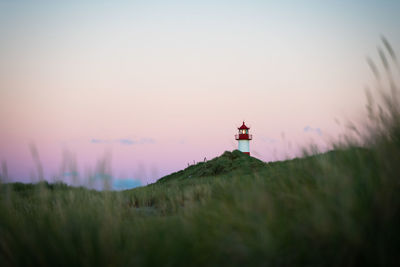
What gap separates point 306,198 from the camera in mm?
3020

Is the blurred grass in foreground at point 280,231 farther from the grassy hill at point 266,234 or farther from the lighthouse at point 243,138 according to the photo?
the lighthouse at point 243,138

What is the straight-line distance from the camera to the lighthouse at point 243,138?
25.6m

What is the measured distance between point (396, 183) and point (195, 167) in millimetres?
14394

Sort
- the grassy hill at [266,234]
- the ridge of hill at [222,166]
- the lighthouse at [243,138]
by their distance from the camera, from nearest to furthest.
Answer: the grassy hill at [266,234], the ridge of hill at [222,166], the lighthouse at [243,138]

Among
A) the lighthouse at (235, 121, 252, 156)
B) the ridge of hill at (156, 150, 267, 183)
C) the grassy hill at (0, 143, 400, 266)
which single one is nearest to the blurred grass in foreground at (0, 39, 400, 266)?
the grassy hill at (0, 143, 400, 266)

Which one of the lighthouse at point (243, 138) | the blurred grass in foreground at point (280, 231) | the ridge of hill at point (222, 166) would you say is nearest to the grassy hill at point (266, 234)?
the blurred grass in foreground at point (280, 231)

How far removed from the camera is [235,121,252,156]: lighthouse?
25.6 m

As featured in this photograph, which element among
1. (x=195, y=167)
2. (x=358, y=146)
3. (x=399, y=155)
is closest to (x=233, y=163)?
(x=195, y=167)

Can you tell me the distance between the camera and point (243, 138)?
25.7 metres

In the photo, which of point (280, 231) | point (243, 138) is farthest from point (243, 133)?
point (280, 231)

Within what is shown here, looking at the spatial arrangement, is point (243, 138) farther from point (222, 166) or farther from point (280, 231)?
point (280, 231)

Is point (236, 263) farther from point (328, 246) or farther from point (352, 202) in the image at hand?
point (352, 202)

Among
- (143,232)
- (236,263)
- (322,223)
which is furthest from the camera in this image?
(143,232)

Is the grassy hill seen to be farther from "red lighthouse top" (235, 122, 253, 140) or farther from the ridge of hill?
"red lighthouse top" (235, 122, 253, 140)
